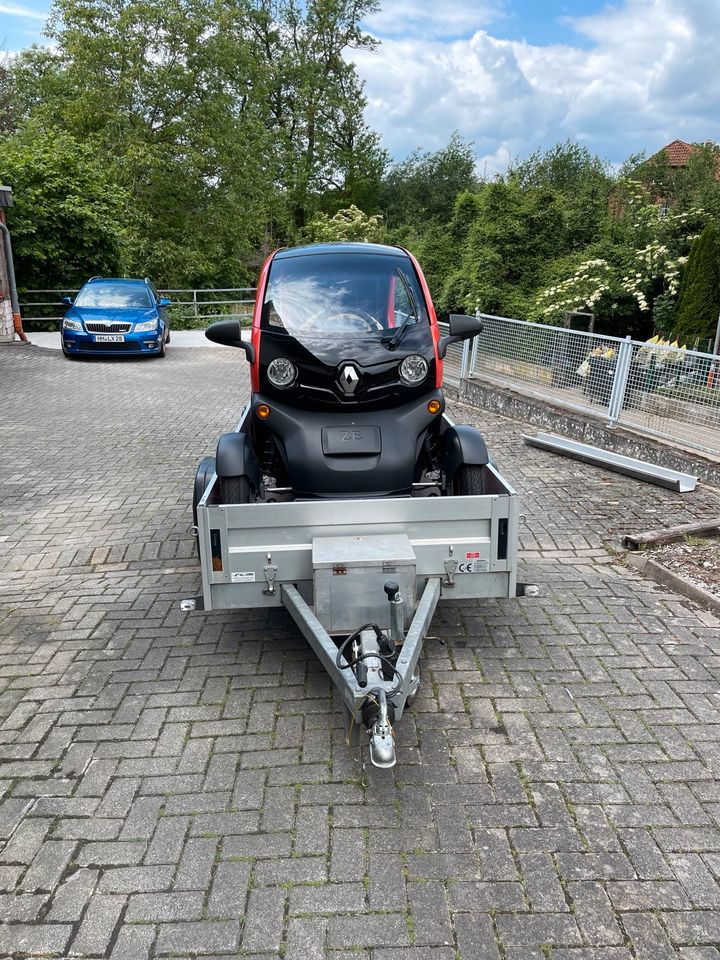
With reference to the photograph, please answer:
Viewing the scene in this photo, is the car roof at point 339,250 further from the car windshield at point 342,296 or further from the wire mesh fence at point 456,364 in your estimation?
the wire mesh fence at point 456,364

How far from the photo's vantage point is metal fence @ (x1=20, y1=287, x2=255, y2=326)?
20.7 meters

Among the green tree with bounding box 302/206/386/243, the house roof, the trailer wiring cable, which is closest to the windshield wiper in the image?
the trailer wiring cable

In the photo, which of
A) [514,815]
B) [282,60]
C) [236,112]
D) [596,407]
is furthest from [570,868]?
[282,60]

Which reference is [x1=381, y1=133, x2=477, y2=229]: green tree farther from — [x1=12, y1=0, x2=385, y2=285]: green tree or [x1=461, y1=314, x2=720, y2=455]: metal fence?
[x1=461, y1=314, x2=720, y2=455]: metal fence

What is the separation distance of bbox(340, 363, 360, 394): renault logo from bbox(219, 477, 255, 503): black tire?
84cm

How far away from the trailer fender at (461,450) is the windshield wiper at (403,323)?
71cm

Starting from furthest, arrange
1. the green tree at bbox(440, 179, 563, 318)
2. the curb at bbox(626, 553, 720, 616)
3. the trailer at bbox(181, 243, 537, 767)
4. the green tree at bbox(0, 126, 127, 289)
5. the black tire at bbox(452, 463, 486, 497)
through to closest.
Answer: the green tree at bbox(440, 179, 563, 318)
the green tree at bbox(0, 126, 127, 289)
the curb at bbox(626, 553, 720, 616)
the black tire at bbox(452, 463, 486, 497)
the trailer at bbox(181, 243, 537, 767)

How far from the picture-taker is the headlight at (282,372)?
475 centimetres

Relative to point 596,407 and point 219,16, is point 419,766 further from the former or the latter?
point 219,16

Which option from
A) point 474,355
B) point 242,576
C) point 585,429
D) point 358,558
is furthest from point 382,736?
point 474,355

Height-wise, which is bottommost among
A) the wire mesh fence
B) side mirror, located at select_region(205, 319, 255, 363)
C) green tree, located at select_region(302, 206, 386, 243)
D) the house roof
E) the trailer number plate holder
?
the wire mesh fence

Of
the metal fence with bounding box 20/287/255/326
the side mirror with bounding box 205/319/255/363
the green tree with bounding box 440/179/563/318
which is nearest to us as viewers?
the side mirror with bounding box 205/319/255/363

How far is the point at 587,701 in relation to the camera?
3.97 m

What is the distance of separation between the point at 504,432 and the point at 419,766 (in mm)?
7413
